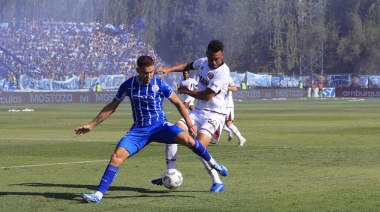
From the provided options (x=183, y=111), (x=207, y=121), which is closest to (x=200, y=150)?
(x=183, y=111)

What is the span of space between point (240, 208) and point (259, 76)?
84.1 meters

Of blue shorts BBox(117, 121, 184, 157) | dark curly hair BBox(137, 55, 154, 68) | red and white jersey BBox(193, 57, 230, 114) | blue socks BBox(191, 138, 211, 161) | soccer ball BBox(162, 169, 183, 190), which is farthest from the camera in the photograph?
red and white jersey BBox(193, 57, 230, 114)

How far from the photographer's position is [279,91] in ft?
301

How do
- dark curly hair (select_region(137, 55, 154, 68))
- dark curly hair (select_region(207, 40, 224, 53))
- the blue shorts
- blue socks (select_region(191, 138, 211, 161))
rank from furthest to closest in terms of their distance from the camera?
dark curly hair (select_region(207, 40, 224, 53))
blue socks (select_region(191, 138, 211, 161))
the blue shorts
dark curly hair (select_region(137, 55, 154, 68))

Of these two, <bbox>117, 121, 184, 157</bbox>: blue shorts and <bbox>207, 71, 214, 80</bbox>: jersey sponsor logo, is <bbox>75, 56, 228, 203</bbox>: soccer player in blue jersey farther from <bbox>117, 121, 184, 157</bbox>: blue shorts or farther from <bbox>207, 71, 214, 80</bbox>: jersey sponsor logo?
<bbox>207, 71, 214, 80</bbox>: jersey sponsor logo

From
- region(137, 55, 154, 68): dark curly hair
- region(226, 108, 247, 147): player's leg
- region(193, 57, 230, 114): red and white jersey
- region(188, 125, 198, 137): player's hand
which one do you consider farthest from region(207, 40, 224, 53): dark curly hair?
region(226, 108, 247, 147): player's leg

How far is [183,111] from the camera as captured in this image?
13.1m

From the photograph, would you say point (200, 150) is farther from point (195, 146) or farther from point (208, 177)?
point (208, 177)

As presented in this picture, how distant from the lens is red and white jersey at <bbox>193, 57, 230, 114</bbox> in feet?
46.5

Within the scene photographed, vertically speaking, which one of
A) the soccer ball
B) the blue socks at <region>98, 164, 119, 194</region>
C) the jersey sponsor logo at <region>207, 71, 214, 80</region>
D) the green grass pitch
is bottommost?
the green grass pitch

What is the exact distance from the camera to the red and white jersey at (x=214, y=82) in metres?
14.2

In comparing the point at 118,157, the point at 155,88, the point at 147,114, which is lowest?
the point at 118,157

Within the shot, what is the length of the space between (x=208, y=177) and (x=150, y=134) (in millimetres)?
3021

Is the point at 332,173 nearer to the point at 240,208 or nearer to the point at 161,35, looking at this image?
the point at 240,208
